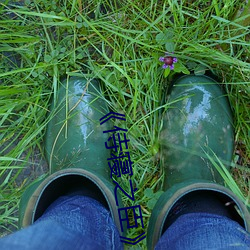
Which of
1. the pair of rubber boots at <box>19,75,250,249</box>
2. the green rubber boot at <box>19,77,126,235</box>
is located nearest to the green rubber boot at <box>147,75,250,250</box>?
the pair of rubber boots at <box>19,75,250,249</box>

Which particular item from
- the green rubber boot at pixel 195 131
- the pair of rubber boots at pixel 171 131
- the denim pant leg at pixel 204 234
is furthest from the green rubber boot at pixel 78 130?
the denim pant leg at pixel 204 234

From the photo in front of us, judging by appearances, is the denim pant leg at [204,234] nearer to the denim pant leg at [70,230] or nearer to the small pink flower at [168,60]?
the denim pant leg at [70,230]

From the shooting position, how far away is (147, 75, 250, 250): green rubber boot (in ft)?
4.44

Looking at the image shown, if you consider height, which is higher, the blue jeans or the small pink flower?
the small pink flower

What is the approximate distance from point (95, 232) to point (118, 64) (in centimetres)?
60

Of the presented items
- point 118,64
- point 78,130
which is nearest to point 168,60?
point 118,64

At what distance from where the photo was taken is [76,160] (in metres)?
1.38

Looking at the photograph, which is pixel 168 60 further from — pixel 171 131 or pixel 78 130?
pixel 78 130

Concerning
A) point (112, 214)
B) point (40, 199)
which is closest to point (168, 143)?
point (112, 214)

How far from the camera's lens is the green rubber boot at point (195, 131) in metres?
1.35

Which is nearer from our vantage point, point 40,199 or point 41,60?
point 40,199

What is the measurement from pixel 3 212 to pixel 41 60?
1.75 feet

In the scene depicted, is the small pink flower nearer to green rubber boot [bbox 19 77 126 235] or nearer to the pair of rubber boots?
the pair of rubber boots

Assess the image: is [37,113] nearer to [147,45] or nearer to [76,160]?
[76,160]
